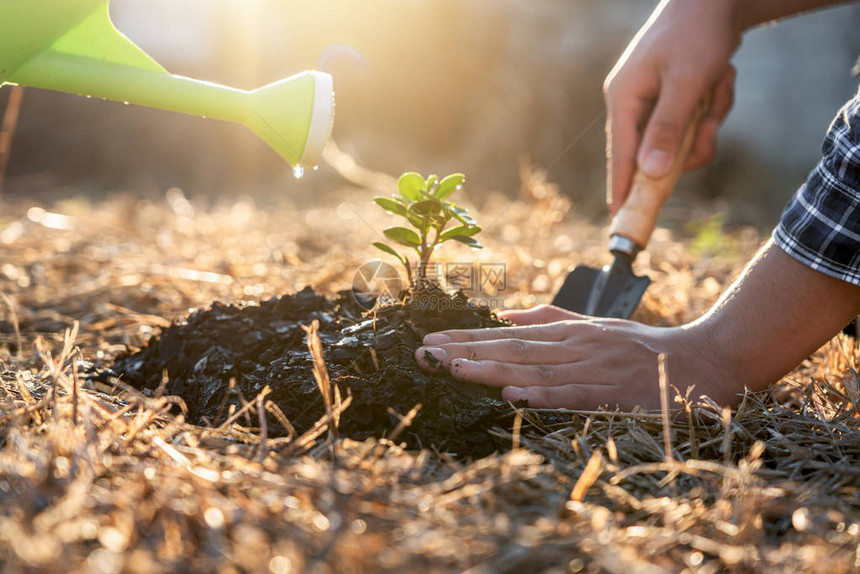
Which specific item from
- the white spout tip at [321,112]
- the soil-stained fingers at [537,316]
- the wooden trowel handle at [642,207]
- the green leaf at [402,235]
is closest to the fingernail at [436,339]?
the green leaf at [402,235]

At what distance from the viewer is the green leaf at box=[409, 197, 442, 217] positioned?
1317 millimetres

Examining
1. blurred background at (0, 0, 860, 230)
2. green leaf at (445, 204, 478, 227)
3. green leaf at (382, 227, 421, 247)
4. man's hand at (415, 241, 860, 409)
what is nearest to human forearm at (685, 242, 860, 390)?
man's hand at (415, 241, 860, 409)

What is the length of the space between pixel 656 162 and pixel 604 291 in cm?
41

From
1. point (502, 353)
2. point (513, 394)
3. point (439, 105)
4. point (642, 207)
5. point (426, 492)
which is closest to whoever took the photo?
point (426, 492)

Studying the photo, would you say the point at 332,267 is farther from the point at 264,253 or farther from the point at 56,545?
the point at 56,545

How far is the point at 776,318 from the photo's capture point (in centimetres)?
130

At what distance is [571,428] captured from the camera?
3.85 ft

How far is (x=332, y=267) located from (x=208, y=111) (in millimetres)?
1067

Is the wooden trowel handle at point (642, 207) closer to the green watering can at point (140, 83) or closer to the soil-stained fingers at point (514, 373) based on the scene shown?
the soil-stained fingers at point (514, 373)

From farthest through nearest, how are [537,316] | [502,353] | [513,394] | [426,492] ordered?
[537,316] < [502,353] < [513,394] < [426,492]

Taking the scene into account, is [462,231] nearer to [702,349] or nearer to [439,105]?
[702,349]

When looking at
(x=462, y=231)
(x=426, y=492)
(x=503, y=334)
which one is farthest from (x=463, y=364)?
(x=426, y=492)

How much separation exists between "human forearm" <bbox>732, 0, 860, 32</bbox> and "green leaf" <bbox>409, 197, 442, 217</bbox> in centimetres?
121

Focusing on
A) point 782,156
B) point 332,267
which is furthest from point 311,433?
point 782,156
